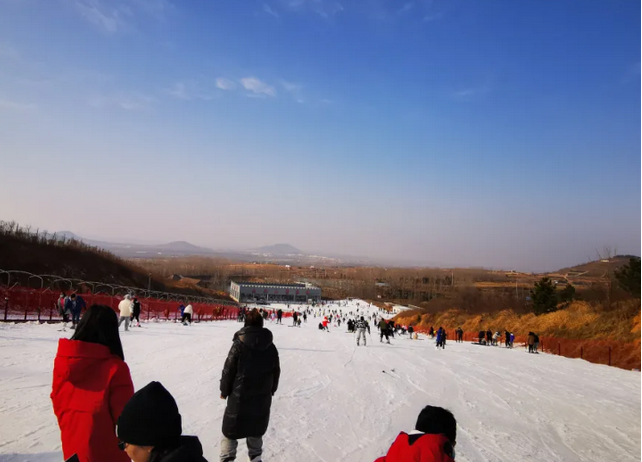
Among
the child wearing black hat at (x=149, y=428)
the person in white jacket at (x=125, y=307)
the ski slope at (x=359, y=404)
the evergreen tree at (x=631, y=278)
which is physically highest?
the evergreen tree at (x=631, y=278)

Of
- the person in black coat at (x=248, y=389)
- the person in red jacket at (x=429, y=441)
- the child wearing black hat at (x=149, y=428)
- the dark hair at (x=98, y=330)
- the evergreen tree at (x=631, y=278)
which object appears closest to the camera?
the child wearing black hat at (x=149, y=428)

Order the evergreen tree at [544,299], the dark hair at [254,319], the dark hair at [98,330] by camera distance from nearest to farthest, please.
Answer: the dark hair at [98,330], the dark hair at [254,319], the evergreen tree at [544,299]

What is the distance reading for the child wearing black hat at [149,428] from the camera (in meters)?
2.17

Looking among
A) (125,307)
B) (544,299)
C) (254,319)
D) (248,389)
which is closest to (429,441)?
(248,389)

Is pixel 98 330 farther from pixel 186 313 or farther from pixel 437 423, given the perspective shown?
pixel 186 313

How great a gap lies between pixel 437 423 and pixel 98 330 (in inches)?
84.0

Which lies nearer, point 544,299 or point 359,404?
point 359,404

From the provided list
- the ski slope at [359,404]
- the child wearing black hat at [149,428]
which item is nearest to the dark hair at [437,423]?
the child wearing black hat at [149,428]

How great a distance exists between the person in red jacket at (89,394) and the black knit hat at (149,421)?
850 mm

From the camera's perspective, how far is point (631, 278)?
3172 cm

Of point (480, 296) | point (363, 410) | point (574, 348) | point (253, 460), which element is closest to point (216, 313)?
point (574, 348)

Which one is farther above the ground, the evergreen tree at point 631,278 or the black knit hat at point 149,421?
the evergreen tree at point 631,278

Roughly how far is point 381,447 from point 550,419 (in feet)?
14.0

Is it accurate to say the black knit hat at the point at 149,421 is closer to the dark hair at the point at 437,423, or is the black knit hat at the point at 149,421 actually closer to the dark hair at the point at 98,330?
the dark hair at the point at 98,330
